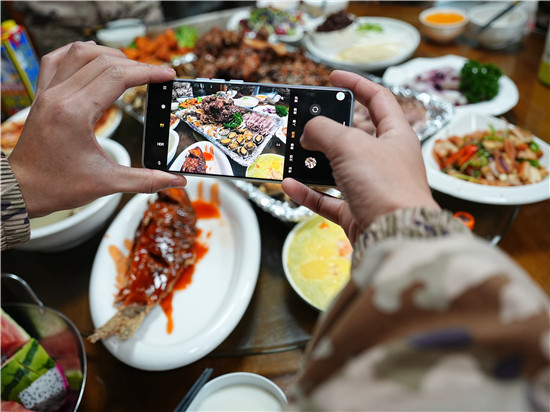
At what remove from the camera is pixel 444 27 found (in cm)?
231

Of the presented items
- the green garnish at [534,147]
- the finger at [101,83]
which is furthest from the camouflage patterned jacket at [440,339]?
the green garnish at [534,147]

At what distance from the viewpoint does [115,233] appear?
4.74 ft

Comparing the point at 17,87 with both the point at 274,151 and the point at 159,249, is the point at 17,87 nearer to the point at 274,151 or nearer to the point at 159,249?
the point at 159,249

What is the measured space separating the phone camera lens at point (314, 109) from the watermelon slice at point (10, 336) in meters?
0.93

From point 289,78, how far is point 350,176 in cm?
141

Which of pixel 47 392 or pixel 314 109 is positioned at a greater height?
pixel 314 109

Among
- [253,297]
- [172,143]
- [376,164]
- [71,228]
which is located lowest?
[253,297]

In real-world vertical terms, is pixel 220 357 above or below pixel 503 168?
below

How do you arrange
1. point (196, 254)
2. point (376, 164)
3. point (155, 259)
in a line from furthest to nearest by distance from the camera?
point (196, 254) → point (155, 259) → point (376, 164)

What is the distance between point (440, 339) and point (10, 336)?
42.8 inches

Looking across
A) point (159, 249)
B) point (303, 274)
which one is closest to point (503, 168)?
point (303, 274)

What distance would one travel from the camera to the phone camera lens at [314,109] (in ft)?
3.25

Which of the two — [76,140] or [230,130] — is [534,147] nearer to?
[230,130]

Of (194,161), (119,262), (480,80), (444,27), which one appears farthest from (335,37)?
(119,262)
